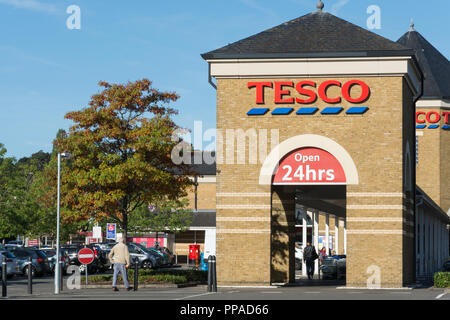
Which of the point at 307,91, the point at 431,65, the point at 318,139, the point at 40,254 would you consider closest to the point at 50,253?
the point at 40,254

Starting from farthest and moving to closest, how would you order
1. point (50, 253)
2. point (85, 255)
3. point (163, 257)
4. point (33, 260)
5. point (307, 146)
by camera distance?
1. point (163, 257)
2. point (50, 253)
3. point (33, 260)
4. point (307, 146)
5. point (85, 255)

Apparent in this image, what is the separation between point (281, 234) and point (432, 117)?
92.9 feet

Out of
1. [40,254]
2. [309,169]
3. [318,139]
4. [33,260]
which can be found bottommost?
[33,260]

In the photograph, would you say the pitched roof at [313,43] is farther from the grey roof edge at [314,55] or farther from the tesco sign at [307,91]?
the tesco sign at [307,91]

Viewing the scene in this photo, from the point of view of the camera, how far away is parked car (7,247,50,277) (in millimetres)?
46191

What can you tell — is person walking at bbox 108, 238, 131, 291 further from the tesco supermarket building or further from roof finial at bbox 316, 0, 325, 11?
roof finial at bbox 316, 0, 325, 11

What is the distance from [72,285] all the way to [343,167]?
38.0 feet

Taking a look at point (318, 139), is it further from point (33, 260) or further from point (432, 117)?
point (432, 117)

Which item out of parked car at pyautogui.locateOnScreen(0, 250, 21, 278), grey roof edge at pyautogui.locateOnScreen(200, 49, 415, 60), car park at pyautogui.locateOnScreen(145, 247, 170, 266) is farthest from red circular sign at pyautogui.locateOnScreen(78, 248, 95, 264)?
car park at pyautogui.locateOnScreen(145, 247, 170, 266)

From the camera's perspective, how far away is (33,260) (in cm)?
4694

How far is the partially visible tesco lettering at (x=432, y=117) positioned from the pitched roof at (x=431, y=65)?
120 cm

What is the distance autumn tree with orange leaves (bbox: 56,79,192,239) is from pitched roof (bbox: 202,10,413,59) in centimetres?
464

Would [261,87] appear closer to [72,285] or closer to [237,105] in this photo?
[237,105]
